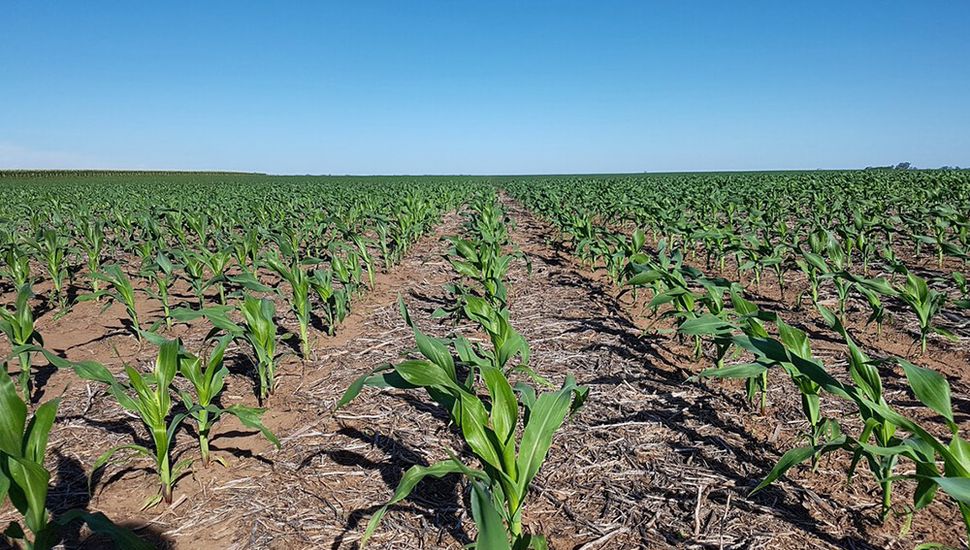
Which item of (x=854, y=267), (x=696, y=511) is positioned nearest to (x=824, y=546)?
(x=696, y=511)

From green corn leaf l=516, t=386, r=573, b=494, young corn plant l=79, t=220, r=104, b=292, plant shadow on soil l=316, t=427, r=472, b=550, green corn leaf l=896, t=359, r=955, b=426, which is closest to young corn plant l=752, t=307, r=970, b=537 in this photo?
green corn leaf l=896, t=359, r=955, b=426

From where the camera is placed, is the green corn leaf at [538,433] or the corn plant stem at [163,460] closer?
the green corn leaf at [538,433]

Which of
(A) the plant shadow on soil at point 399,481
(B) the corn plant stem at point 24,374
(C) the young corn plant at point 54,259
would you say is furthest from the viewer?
(C) the young corn plant at point 54,259

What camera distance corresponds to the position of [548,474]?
2742 millimetres

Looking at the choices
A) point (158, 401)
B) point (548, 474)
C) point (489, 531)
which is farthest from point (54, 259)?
point (489, 531)

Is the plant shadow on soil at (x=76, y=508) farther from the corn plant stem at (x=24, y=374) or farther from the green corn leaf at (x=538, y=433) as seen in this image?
the green corn leaf at (x=538, y=433)

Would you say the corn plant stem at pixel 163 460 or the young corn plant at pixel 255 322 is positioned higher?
the young corn plant at pixel 255 322

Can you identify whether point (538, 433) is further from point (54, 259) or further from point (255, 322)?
point (54, 259)

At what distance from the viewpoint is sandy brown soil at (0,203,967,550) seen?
Result: 230cm

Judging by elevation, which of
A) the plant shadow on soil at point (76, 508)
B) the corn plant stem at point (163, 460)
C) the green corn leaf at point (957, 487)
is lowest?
the plant shadow on soil at point (76, 508)

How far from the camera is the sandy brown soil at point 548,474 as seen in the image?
230 cm

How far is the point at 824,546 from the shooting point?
84.7 inches

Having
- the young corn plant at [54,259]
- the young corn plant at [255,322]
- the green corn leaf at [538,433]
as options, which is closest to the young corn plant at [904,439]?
the green corn leaf at [538,433]

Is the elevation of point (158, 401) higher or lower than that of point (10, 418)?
lower
